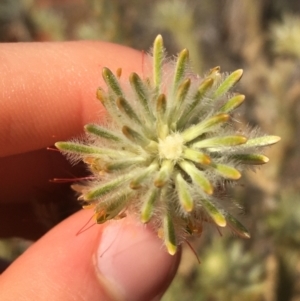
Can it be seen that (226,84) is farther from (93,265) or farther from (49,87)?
(49,87)

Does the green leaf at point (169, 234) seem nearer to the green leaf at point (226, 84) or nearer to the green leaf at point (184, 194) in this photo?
the green leaf at point (184, 194)

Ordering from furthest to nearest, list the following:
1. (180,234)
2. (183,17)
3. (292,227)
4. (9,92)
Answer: (183,17)
(292,227)
(9,92)
(180,234)

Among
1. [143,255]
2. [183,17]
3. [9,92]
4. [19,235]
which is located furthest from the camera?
[183,17]

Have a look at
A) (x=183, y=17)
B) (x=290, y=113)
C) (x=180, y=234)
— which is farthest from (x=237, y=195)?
(x=180, y=234)

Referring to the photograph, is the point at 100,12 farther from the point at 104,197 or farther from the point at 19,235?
the point at 104,197

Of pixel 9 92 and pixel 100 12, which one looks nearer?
pixel 9 92

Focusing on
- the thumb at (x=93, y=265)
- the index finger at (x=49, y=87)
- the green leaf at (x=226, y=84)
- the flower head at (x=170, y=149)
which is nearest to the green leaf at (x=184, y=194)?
the flower head at (x=170, y=149)

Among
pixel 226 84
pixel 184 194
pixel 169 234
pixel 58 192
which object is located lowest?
pixel 58 192

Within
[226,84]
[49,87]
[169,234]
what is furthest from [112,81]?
[49,87]
